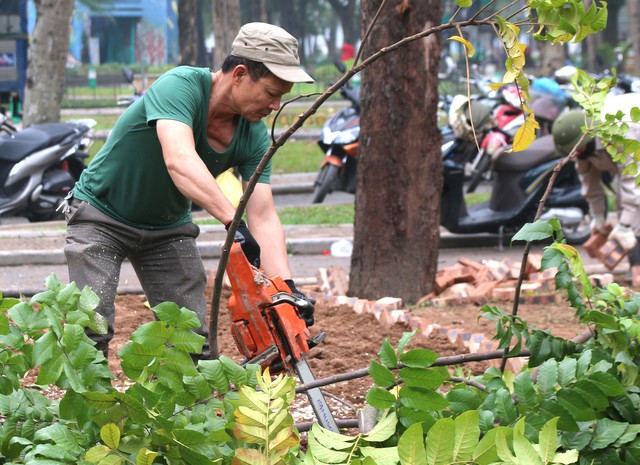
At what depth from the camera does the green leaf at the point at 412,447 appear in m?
2.44

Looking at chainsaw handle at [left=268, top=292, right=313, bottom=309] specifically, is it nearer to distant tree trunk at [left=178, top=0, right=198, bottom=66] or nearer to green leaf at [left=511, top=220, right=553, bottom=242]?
green leaf at [left=511, top=220, right=553, bottom=242]

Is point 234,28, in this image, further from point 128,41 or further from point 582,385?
point 128,41

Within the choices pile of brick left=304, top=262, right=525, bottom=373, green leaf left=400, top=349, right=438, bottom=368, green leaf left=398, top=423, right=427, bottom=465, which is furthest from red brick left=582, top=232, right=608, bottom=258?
green leaf left=398, top=423, right=427, bottom=465

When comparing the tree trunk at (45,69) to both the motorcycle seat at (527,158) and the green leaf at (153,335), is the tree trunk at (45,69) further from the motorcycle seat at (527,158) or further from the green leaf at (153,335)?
the green leaf at (153,335)

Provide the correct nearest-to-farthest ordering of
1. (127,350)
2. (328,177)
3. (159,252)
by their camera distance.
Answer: (127,350)
(159,252)
(328,177)

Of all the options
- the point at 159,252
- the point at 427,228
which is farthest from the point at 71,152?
the point at 159,252

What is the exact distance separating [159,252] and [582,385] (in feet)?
7.26

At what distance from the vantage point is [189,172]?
146 inches

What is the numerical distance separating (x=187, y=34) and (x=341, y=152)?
19.7 metres

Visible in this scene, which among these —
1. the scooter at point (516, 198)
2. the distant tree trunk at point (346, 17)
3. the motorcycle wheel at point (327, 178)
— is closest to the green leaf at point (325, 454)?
the scooter at point (516, 198)

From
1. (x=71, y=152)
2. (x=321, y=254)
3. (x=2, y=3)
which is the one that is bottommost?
(x=321, y=254)

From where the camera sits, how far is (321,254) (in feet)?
35.3

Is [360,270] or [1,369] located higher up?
[1,369]

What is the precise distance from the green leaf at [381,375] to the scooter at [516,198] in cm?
758
